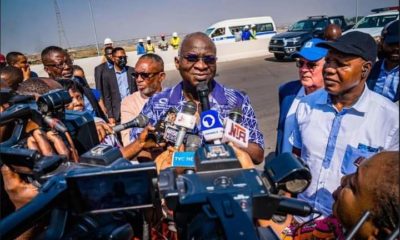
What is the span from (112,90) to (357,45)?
3.65 meters

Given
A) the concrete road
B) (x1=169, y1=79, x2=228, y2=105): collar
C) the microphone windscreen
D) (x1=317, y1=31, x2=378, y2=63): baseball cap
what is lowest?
the concrete road

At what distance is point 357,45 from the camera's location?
193 cm

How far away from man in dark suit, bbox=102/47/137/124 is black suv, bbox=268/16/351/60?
10861mm

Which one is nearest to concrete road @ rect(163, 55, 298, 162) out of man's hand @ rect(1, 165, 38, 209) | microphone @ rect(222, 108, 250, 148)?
microphone @ rect(222, 108, 250, 148)

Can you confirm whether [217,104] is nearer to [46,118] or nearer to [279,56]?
[46,118]

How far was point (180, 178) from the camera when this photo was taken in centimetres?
80

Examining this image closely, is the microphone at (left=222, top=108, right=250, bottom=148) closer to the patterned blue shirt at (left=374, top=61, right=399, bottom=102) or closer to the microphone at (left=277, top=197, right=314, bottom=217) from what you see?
the microphone at (left=277, top=197, right=314, bottom=217)

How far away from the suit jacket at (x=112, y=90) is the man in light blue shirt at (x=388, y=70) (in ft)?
10.4

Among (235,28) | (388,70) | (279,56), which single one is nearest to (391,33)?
(388,70)

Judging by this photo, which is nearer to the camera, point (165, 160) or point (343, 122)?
point (165, 160)

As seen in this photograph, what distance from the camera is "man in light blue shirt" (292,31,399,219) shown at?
1.78 metres

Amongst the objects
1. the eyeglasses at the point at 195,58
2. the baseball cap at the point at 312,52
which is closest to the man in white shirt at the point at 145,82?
the eyeglasses at the point at 195,58

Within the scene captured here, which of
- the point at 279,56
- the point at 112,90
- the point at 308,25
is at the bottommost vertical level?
the point at 279,56

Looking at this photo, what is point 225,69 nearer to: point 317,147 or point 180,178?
point 317,147
